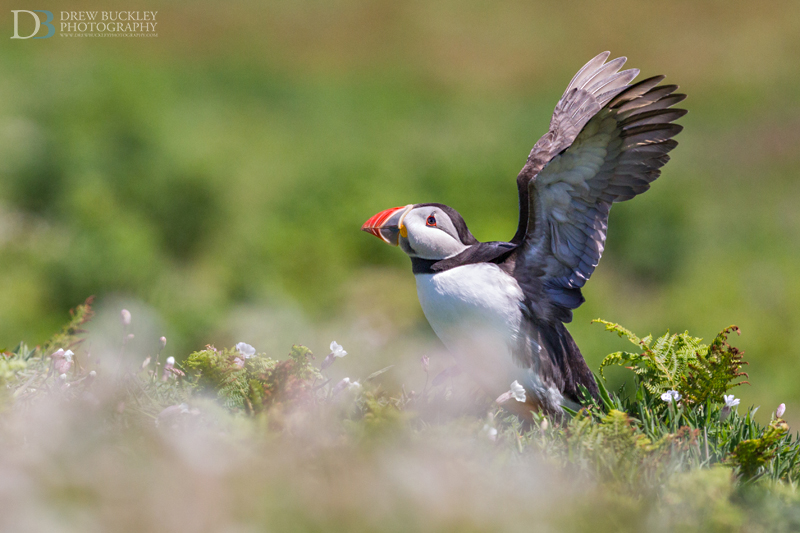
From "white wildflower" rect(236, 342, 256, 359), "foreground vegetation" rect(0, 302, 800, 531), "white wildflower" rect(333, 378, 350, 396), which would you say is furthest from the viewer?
"white wildflower" rect(236, 342, 256, 359)

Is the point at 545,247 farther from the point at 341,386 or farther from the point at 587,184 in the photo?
the point at 341,386

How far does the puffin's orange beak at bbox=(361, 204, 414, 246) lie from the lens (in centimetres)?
230

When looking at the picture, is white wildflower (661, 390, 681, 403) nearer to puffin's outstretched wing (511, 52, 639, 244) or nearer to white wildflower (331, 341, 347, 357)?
puffin's outstretched wing (511, 52, 639, 244)

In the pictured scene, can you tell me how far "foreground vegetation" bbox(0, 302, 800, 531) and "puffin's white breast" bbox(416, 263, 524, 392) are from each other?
0.63 feet

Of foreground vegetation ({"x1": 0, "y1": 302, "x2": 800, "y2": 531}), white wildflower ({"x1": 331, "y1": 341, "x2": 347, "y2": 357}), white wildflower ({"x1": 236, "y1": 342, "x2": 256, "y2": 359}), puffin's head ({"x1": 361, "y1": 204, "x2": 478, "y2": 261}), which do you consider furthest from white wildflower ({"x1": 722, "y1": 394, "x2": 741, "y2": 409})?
white wildflower ({"x1": 236, "y1": 342, "x2": 256, "y2": 359})

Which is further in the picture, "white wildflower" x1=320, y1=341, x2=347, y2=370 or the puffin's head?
the puffin's head

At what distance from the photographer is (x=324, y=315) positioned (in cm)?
706

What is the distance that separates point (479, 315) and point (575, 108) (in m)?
0.73

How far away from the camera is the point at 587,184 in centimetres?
217

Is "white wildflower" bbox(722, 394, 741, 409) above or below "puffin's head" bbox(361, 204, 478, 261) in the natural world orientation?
below

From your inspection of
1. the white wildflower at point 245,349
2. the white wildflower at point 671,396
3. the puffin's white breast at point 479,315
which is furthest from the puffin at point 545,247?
the white wildflower at point 245,349

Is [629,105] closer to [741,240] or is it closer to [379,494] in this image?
[379,494]

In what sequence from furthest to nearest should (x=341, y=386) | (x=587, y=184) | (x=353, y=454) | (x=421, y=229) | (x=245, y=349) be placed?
(x=421, y=229) < (x=587, y=184) < (x=245, y=349) < (x=341, y=386) < (x=353, y=454)

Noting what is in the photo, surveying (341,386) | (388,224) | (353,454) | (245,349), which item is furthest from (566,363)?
(353,454)
